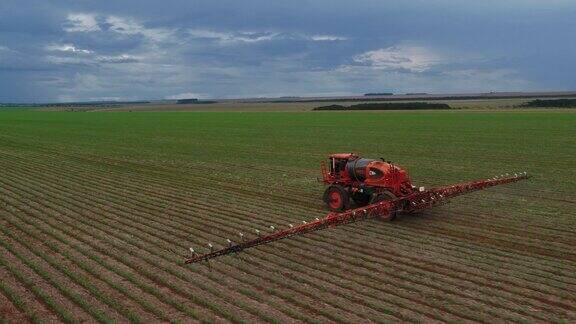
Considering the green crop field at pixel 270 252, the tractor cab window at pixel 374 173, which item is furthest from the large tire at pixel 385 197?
the tractor cab window at pixel 374 173

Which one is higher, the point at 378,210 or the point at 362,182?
the point at 362,182

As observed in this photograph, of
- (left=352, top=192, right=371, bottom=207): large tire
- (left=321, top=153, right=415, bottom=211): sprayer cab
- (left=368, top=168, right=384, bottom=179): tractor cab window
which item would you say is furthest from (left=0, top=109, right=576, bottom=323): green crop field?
(left=368, top=168, right=384, bottom=179): tractor cab window

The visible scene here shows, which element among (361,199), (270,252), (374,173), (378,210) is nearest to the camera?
(270,252)

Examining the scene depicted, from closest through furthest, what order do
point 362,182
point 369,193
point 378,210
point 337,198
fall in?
point 378,210
point 369,193
point 362,182
point 337,198

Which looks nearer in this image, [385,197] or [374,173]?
[385,197]

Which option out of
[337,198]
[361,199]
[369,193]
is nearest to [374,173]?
[369,193]

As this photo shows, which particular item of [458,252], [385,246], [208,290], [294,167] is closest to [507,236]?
[458,252]

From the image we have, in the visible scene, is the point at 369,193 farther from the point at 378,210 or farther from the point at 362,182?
the point at 378,210

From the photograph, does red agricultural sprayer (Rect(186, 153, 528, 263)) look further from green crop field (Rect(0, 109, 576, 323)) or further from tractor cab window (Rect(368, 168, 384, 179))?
green crop field (Rect(0, 109, 576, 323))

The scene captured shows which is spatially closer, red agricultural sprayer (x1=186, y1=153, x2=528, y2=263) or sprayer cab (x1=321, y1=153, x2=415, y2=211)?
red agricultural sprayer (x1=186, y1=153, x2=528, y2=263)

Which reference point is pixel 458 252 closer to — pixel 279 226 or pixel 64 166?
pixel 279 226
